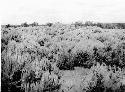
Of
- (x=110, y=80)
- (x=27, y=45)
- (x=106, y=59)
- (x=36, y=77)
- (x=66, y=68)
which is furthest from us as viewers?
(x=27, y=45)

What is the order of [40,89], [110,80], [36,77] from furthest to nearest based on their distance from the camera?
[110,80]
[36,77]
[40,89]

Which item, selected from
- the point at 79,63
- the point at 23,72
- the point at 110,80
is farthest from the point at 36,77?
the point at 79,63

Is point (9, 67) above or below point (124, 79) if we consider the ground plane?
above

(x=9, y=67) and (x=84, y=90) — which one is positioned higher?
(x=9, y=67)

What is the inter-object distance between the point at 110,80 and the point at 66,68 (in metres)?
1.65

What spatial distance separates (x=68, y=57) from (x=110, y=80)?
1915 millimetres

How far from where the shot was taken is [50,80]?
4176 millimetres

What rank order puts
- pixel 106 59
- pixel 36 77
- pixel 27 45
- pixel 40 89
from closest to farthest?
1. pixel 40 89
2. pixel 36 77
3. pixel 106 59
4. pixel 27 45

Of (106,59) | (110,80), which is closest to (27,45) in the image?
(106,59)

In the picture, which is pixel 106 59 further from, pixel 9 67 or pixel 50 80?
pixel 9 67

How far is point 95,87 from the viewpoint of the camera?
435 cm

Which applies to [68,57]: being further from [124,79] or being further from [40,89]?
[40,89]

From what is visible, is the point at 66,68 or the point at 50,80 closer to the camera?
the point at 50,80

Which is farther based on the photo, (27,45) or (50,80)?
(27,45)
